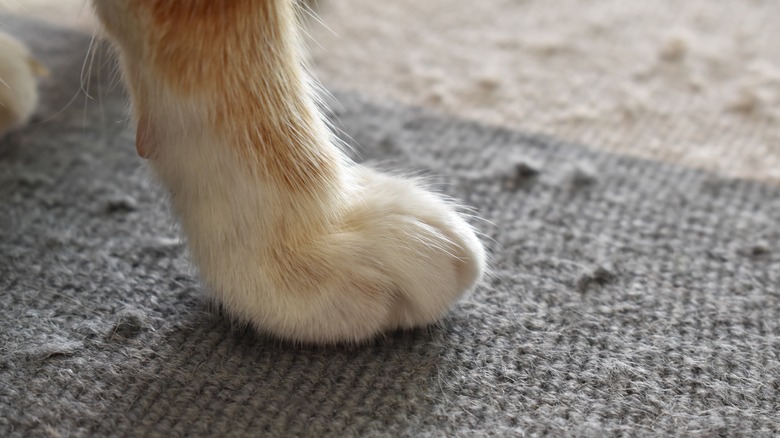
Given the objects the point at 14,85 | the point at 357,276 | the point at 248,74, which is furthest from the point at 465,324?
the point at 14,85

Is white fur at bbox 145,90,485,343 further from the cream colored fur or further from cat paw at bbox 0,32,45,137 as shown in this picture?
cat paw at bbox 0,32,45,137

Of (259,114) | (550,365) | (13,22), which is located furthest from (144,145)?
(13,22)

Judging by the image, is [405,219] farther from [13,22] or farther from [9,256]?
[13,22]

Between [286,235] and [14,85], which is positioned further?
[14,85]

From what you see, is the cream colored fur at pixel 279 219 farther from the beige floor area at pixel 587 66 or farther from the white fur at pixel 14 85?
the beige floor area at pixel 587 66

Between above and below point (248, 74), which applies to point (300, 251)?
below

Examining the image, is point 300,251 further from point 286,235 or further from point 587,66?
point 587,66

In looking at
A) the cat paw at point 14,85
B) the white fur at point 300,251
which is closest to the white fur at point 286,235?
the white fur at point 300,251
